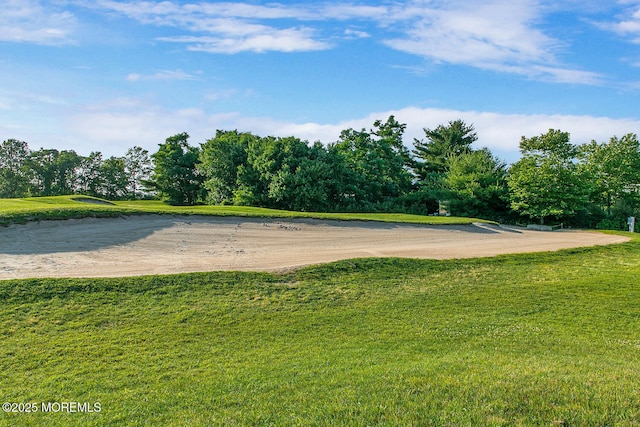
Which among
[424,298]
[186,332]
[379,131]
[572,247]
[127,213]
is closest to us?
[186,332]

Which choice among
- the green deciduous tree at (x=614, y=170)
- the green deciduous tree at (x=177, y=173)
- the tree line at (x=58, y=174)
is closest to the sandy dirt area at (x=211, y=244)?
the green deciduous tree at (x=614, y=170)

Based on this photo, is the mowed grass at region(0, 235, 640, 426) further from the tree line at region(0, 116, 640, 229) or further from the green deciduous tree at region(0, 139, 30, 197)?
the green deciduous tree at region(0, 139, 30, 197)

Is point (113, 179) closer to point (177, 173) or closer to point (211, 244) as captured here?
point (177, 173)

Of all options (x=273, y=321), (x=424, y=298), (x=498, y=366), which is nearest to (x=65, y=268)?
(x=273, y=321)

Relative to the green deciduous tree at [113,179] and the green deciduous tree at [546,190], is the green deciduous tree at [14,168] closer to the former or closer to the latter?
the green deciduous tree at [113,179]

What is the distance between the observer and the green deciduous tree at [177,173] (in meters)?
42.7

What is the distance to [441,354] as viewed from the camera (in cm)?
650

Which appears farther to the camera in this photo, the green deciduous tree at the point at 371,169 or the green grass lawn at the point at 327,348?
the green deciduous tree at the point at 371,169

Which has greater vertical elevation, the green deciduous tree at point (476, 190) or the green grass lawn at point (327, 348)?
the green deciduous tree at point (476, 190)

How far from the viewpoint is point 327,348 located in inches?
263

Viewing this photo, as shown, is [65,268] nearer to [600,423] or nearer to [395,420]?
[395,420]

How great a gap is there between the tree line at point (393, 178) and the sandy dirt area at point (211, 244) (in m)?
12.5

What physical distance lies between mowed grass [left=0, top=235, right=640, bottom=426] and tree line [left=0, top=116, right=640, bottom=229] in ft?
63.8

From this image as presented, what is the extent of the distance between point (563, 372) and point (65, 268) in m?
10.7
